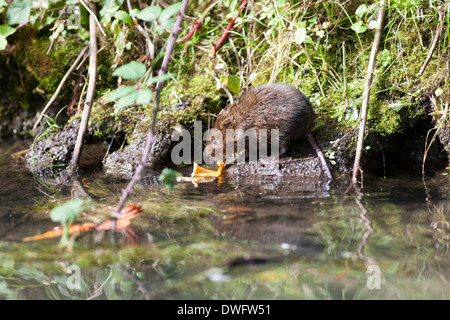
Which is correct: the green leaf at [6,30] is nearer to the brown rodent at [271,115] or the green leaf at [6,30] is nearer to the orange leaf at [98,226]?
the brown rodent at [271,115]

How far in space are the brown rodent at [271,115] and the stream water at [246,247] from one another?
2.51ft

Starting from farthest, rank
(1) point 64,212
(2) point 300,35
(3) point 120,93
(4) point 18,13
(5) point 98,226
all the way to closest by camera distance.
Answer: (2) point 300,35, (4) point 18,13, (5) point 98,226, (3) point 120,93, (1) point 64,212

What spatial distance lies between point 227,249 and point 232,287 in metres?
0.38

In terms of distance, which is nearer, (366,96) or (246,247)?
(246,247)

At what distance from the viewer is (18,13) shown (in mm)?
3186

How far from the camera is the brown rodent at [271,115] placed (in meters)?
4.01

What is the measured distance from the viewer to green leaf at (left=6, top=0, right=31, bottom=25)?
10.4ft

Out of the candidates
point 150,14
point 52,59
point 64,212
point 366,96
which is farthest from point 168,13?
point 52,59

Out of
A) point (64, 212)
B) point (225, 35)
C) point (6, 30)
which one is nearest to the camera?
point (64, 212)

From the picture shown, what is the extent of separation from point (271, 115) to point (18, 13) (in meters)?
2.27

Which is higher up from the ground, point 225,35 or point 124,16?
point 124,16

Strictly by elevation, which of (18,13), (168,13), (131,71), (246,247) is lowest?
(246,247)

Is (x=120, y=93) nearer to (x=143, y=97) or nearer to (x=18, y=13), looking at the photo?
(x=143, y=97)

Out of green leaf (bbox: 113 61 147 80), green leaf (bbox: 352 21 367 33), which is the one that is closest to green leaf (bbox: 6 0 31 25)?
green leaf (bbox: 113 61 147 80)
